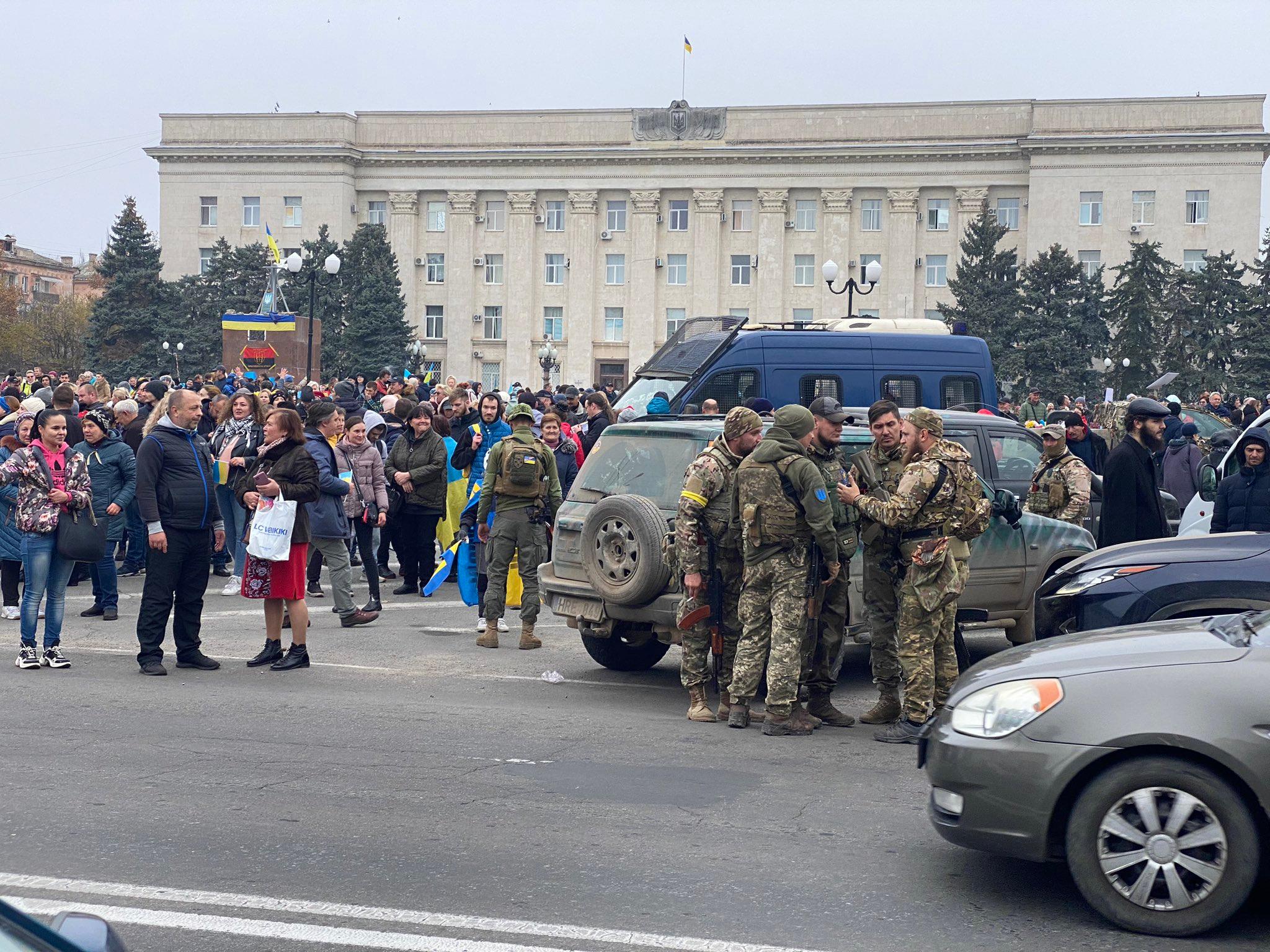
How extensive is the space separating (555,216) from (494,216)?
3.78 metres

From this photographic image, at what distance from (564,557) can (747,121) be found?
242 feet

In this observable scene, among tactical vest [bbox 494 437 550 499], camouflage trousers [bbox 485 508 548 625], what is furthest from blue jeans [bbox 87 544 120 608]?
tactical vest [bbox 494 437 550 499]

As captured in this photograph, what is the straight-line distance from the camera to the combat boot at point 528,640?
11.6 metres

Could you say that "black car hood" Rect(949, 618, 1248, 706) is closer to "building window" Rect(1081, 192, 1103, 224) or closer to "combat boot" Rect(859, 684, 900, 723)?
"combat boot" Rect(859, 684, 900, 723)

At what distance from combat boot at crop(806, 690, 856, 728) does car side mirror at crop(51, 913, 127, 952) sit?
6.28m

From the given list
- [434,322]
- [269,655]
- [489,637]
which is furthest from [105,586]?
[434,322]

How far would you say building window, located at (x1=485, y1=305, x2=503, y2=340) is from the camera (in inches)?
3314

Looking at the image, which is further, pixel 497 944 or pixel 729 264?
pixel 729 264

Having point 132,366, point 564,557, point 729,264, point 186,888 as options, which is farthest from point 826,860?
point 729,264

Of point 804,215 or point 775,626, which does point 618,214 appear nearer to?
point 804,215

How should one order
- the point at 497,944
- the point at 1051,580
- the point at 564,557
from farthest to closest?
the point at 564,557 → the point at 1051,580 → the point at 497,944

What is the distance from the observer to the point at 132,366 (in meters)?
70.3

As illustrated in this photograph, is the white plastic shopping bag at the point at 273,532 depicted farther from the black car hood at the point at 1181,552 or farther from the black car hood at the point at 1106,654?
the black car hood at the point at 1106,654

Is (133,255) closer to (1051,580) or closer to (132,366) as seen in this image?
(132,366)
